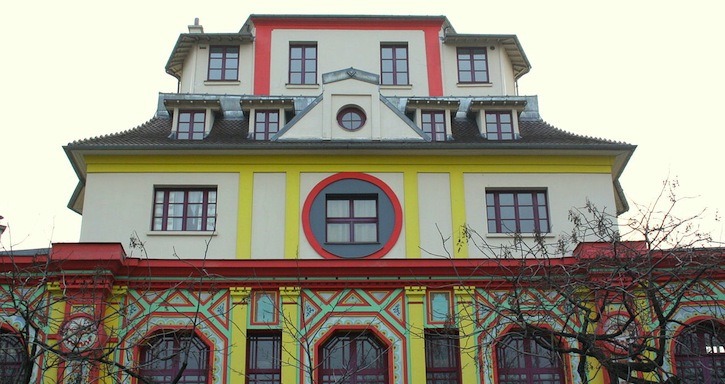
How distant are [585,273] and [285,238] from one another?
8.23 m

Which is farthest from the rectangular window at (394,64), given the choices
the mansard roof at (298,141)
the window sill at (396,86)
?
the mansard roof at (298,141)

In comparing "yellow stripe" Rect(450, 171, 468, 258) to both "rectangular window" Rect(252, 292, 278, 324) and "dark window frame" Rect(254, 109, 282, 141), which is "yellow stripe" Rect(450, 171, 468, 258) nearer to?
"rectangular window" Rect(252, 292, 278, 324)

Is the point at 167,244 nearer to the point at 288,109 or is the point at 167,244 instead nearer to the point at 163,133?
the point at 163,133

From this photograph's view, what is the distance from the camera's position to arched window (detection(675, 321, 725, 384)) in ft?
82.9

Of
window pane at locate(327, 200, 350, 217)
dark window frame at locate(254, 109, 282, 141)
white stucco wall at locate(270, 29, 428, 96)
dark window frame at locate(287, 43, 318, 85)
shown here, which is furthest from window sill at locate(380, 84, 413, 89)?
window pane at locate(327, 200, 350, 217)

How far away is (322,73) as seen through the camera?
32375 mm

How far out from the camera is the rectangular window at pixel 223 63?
32.5 metres

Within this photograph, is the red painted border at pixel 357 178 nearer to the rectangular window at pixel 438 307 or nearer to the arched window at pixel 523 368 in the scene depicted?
the rectangular window at pixel 438 307

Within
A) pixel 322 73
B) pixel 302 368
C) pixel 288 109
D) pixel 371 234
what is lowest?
pixel 302 368

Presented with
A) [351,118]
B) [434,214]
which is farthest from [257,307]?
[351,118]

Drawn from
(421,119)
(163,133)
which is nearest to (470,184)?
(421,119)

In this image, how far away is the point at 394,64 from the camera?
32906 millimetres

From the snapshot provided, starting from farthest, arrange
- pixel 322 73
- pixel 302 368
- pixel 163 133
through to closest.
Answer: pixel 322 73 → pixel 163 133 → pixel 302 368

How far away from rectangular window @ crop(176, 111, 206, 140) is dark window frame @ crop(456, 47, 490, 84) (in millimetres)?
8777
